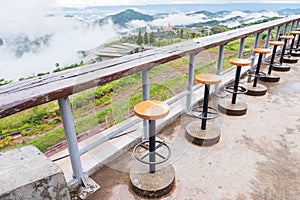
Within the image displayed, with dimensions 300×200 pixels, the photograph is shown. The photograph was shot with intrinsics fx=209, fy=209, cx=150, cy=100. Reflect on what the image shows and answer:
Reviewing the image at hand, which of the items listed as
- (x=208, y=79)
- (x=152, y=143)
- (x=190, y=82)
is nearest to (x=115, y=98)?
(x=152, y=143)

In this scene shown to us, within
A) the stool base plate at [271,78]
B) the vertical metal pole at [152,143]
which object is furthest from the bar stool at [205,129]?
the stool base plate at [271,78]

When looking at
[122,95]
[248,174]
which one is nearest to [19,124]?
[122,95]

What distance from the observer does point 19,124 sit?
308 centimetres

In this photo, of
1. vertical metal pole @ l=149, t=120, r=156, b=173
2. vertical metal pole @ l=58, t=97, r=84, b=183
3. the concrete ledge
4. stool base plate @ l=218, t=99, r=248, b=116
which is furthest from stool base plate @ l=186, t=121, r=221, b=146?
the concrete ledge

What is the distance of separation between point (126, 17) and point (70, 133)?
1.07 m

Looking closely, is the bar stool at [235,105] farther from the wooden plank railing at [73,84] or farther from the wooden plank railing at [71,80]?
the wooden plank railing at [71,80]

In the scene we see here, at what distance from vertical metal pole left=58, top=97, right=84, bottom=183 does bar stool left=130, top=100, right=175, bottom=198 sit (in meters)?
0.43

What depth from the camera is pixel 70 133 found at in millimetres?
1483

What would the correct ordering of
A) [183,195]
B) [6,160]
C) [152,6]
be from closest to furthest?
[6,160], [183,195], [152,6]

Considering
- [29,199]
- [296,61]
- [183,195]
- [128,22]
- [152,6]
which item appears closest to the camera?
[29,199]

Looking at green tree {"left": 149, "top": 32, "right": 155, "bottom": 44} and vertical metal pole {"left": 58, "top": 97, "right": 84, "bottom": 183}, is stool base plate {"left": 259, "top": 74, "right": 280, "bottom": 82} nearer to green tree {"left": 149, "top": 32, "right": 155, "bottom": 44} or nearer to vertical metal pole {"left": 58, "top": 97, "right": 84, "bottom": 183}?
green tree {"left": 149, "top": 32, "right": 155, "bottom": 44}

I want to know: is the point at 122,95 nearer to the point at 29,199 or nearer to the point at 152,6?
the point at 29,199

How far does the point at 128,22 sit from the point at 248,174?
1670 millimetres

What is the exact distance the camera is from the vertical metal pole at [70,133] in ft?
4.56
